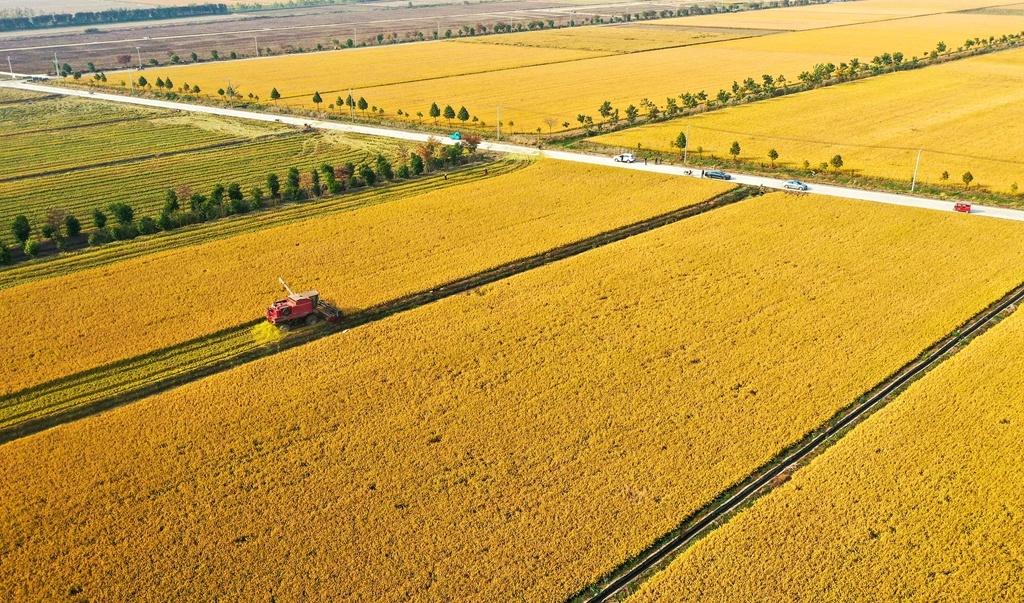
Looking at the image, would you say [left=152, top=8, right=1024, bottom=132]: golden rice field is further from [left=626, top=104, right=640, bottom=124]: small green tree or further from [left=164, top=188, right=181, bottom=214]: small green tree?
[left=164, top=188, right=181, bottom=214]: small green tree

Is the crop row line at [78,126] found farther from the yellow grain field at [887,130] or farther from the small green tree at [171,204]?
the yellow grain field at [887,130]

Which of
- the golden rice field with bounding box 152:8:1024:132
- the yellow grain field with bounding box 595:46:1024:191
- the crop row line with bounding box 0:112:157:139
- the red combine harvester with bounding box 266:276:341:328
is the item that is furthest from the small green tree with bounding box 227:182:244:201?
the crop row line with bounding box 0:112:157:139

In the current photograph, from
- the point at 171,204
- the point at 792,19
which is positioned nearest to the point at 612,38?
the point at 792,19

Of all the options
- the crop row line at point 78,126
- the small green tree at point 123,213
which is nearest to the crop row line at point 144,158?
the crop row line at point 78,126

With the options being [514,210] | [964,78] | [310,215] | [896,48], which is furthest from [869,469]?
[896,48]

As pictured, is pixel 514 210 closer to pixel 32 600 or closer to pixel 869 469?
pixel 869 469
